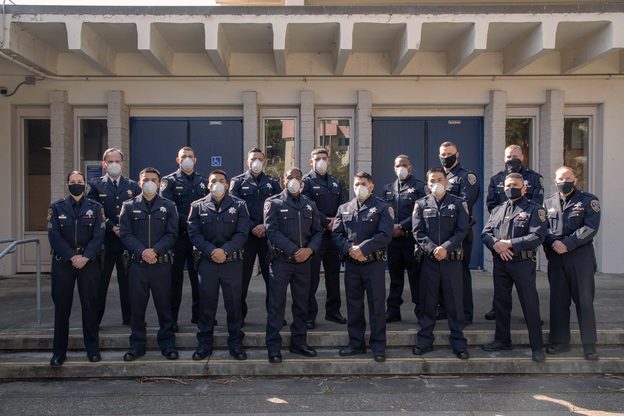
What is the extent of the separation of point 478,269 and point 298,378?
5777 millimetres

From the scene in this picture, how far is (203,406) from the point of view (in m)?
5.25

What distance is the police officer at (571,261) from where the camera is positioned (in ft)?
19.7

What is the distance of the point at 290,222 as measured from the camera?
6.14 metres

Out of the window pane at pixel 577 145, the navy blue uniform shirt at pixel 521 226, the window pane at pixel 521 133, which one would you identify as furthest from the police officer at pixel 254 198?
the window pane at pixel 577 145

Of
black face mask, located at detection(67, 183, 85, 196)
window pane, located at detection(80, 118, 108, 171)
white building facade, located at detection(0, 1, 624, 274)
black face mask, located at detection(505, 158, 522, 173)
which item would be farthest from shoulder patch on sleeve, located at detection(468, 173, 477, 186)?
window pane, located at detection(80, 118, 108, 171)

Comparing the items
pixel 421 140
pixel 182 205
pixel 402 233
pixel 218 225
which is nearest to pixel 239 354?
pixel 218 225

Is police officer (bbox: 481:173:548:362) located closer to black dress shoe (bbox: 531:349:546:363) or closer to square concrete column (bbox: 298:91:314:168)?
black dress shoe (bbox: 531:349:546:363)

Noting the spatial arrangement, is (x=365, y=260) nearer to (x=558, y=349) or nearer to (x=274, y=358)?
(x=274, y=358)

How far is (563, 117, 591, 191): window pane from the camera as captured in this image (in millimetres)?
10641

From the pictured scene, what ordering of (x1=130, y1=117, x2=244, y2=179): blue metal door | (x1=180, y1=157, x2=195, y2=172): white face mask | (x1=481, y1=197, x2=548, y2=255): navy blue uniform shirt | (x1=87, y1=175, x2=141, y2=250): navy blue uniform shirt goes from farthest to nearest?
(x1=130, y1=117, x2=244, y2=179): blue metal door → (x1=180, y1=157, x2=195, y2=172): white face mask → (x1=87, y1=175, x2=141, y2=250): navy blue uniform shirt → (x1=481, y1=197, x2=548, y2=255): navy blue uniform shirt

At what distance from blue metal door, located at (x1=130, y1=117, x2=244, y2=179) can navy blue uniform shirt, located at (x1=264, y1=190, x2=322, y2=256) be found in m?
4.47

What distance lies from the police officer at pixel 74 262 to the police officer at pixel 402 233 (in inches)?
130

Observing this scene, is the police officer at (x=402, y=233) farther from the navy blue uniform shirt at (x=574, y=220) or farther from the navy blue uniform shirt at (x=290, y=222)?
the navy blue uniform shirt at (x=574, y=220)

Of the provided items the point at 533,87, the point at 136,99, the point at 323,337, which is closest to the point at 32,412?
the point at 323,337
